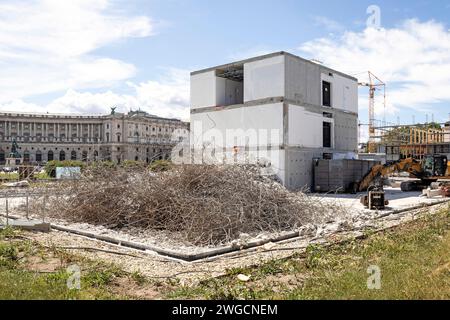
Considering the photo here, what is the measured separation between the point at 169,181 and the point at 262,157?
12.6 meters

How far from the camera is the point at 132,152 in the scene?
113562 mm

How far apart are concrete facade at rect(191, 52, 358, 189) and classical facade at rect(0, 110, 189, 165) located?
3138 inches

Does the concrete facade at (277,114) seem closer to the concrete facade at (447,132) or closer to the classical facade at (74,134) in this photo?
the concrete facade at (447,132)

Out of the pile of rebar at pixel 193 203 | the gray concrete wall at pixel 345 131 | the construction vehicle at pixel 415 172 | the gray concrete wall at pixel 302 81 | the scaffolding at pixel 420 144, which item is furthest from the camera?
the scaffolding at pixel 420 144

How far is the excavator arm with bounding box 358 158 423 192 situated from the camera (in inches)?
956

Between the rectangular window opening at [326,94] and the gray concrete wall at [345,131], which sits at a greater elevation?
the rectangular window opening at [326,94]

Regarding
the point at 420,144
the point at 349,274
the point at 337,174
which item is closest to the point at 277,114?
the point at 337,174

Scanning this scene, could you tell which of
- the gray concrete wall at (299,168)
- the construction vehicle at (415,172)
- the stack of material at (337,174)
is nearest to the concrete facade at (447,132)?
the construction vehicle at (415,172)

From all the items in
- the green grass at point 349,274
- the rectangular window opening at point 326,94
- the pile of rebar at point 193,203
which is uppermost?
the rectangular window opening at point 326,94

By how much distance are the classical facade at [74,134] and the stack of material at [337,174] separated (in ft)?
277

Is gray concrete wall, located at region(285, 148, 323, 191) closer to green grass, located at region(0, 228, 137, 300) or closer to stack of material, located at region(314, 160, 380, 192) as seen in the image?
stack of material, located at region(314, 160, 380, 192)

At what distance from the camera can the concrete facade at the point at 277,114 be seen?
24.6m

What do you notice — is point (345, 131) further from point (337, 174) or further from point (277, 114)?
point (277, 114)
